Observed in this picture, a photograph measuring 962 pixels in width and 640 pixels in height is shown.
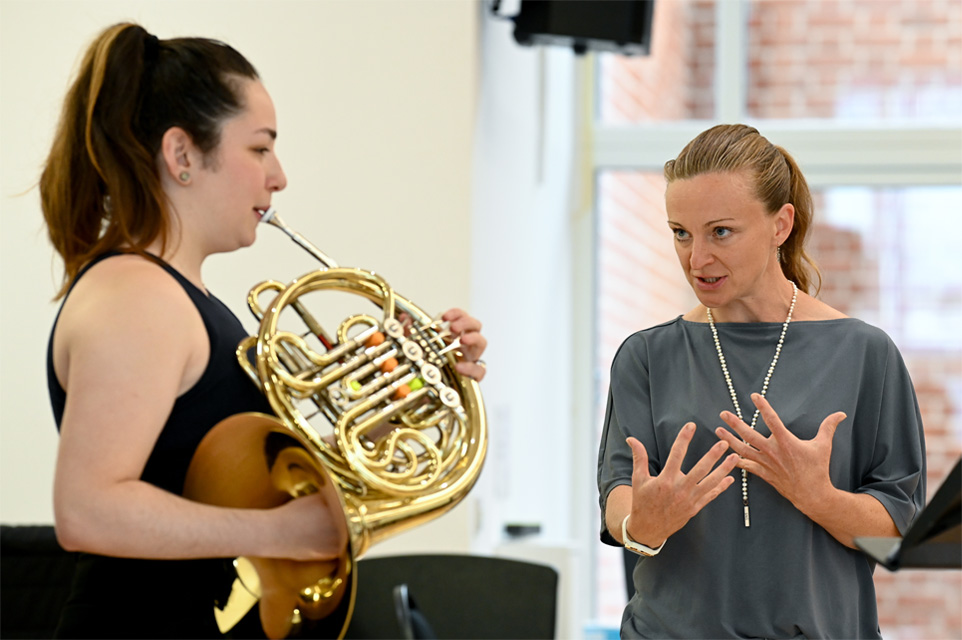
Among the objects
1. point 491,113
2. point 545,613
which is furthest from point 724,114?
point 545,613

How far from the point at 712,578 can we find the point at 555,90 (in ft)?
9.20

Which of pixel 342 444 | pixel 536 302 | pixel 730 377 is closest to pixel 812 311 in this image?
pixel 730 377

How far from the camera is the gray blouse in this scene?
137 centimetres

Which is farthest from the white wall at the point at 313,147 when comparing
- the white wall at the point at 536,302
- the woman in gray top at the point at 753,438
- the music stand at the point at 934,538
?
the music stand at the point at 934,538

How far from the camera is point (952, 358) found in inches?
165

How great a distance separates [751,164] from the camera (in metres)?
1.42

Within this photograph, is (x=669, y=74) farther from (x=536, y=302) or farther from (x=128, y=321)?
(x=128, y=321)

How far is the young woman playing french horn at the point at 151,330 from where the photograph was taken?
129 cm

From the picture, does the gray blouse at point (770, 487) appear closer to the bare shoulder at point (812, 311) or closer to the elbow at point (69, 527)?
the bare shoulder at point (812, 311)

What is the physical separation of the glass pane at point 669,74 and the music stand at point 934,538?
11.1ft

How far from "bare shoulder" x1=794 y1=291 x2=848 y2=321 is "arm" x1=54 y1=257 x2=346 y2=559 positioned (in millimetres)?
694

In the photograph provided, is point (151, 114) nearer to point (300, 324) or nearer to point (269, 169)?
point (269, 169)

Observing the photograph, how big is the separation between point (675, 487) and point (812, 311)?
38cm

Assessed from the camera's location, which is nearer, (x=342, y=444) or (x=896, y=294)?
(x=342, y=444)
